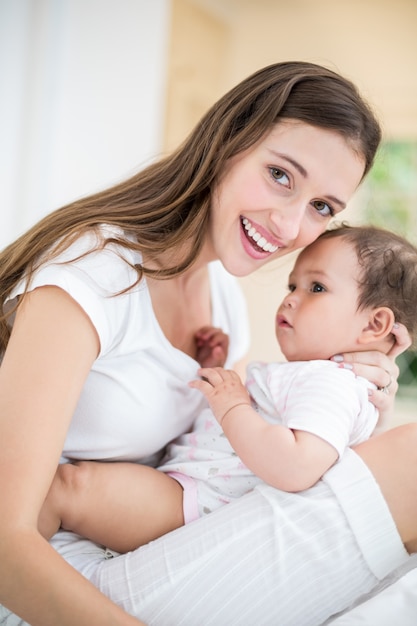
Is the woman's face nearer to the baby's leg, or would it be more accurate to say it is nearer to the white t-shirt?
the white t-shirt

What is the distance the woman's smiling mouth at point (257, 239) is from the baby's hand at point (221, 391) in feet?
0.90

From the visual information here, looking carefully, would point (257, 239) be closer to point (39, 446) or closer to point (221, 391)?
point (221, 391)

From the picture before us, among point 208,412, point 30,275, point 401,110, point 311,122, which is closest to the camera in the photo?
point 30,275

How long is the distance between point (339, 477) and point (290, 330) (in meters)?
0.40

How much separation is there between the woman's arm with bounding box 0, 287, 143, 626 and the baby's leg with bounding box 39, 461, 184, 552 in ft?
0.61

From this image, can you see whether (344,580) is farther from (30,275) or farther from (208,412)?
(30,275)

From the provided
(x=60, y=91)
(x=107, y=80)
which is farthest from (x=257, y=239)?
(x=107, y=80)

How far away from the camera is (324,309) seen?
1415mm

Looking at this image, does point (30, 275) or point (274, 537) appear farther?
point (30, 275)

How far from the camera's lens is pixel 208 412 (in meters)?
1.50

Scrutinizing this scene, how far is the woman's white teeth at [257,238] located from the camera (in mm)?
1458

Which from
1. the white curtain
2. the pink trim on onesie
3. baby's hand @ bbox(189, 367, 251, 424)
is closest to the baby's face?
baby's hand @ bbox(189, 367, 251, 424)

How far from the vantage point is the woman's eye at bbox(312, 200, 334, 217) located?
1.46 metres

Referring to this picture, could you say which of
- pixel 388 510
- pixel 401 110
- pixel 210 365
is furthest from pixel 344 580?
pixel 401 110
